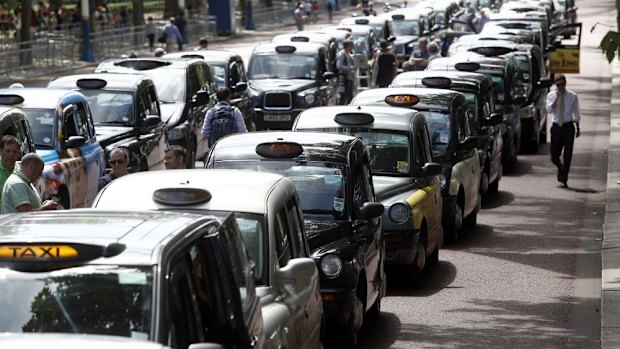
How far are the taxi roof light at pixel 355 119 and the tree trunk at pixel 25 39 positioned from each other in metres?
31.8

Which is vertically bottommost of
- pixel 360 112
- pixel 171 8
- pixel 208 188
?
pixel 171 8

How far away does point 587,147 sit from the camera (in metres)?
29.0

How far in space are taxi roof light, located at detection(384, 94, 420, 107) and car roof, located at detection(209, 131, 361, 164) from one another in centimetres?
505

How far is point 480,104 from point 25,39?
30.3 meters

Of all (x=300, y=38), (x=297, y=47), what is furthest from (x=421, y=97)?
(x=300, y=38)

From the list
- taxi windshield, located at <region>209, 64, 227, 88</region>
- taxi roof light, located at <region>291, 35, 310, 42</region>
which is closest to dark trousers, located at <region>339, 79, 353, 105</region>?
taxi roof light, located at <region>291, 35, 310, 42</region>

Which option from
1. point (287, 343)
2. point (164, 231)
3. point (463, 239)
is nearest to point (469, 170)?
point (463, 239)

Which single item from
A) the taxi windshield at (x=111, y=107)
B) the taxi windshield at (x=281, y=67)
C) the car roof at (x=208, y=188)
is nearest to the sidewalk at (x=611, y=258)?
the car roof at (x=208, y=188)

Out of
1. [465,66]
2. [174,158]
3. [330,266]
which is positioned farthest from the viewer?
[465,66]

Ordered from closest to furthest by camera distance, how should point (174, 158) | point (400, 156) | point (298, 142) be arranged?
point (298, 142)
point (174, 158)
point (400, 156)

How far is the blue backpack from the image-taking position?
18250 millimetres

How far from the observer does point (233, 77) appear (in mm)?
26406

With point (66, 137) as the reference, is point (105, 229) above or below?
above

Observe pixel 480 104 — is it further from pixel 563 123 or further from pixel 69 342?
pixel 69 342
